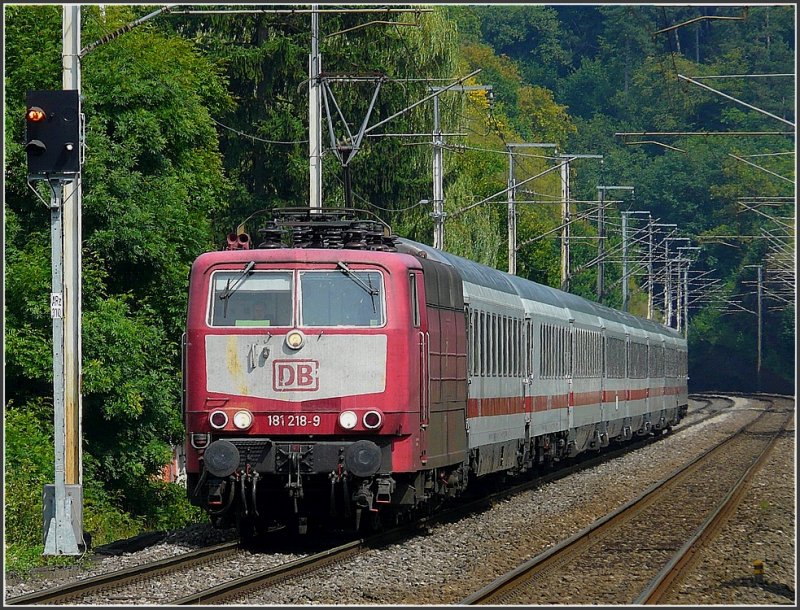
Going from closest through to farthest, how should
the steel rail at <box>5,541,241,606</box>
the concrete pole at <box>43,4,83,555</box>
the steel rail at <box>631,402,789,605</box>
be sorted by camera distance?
the steel rail at <box>5,541,241,606</box>
the steel rail at <box>631,402,789,605</box>
the concrete pole at <box>43,4,83,555</box>

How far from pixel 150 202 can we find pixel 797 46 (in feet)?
53.0

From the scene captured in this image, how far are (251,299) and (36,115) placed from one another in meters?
2.74

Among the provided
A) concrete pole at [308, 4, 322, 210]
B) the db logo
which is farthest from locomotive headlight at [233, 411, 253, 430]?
concrete pole at [308, 4, 322, 210]

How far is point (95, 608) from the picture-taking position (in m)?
12.3

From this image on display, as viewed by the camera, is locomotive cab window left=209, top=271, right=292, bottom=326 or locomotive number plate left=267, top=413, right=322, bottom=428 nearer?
locomotive number plate left=267, top=413, right=322, bottom=428

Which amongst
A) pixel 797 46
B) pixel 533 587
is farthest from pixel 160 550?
pixel 797 46

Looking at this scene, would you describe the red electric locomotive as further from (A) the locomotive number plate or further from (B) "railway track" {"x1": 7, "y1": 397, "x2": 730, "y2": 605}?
(B) "railway track" {"x1": 7, "y1": 397, "x2": 730, "y2": 605}

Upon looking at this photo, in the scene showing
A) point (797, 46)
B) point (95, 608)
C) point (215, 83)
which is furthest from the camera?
point (215, 83)

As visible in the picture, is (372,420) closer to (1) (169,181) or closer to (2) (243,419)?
(2) (243,419)

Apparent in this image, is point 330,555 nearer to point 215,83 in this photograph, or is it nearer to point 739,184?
point 215,83

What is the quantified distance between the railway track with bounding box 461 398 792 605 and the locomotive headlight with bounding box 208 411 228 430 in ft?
10.3

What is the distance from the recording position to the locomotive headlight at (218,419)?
16.1m

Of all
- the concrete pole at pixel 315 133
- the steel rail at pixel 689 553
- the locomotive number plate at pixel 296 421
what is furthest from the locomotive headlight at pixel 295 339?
the concrete pole at pixel 315 133

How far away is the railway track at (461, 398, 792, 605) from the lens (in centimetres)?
1362
